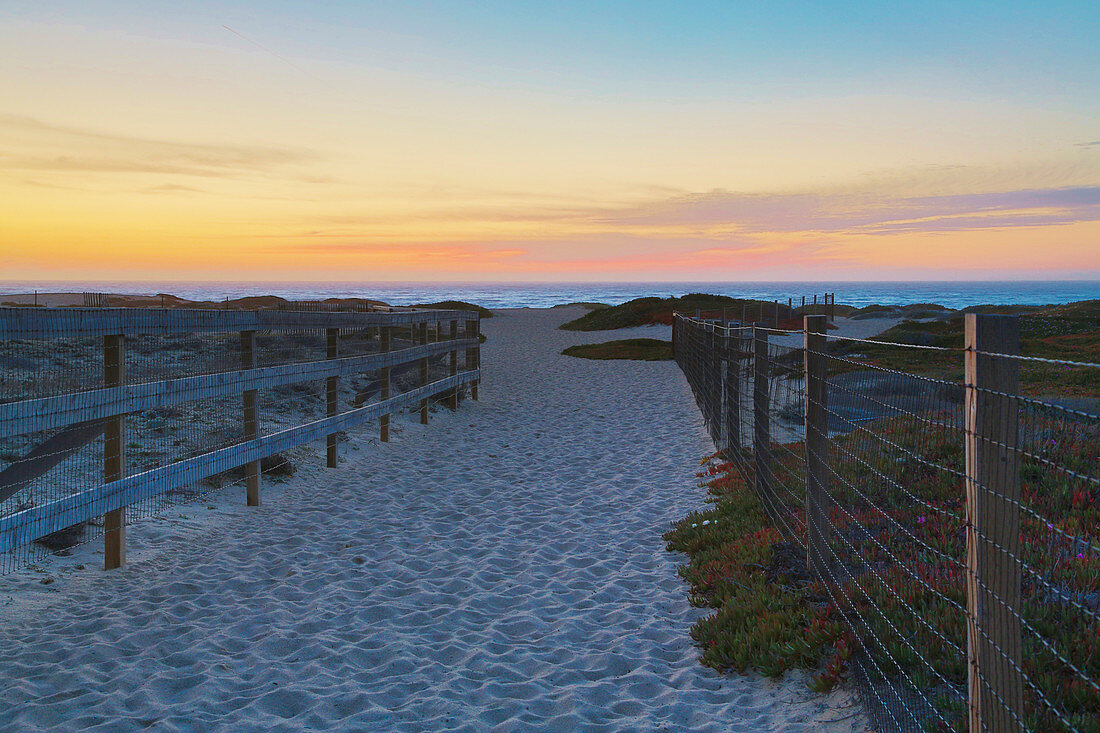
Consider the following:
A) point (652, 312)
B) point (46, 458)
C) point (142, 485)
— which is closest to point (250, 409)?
point (142, 485)

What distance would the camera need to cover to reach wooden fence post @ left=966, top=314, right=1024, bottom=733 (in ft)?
8.07

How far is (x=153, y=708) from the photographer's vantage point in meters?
3.86

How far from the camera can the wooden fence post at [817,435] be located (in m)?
4.86

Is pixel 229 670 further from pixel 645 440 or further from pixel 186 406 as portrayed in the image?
pixel 645 440

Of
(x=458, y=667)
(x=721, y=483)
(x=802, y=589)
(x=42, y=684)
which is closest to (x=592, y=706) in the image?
(x=458, y=667)

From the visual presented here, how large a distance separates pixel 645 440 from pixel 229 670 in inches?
332

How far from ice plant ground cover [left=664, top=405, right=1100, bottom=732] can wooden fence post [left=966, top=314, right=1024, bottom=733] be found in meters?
0.08

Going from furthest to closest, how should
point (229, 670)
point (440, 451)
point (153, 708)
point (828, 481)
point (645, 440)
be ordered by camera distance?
point (645, 440) < point (440, 451) < point (828, 481) < point (229, 670) < point (153, 708)

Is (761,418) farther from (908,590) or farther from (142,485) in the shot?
(142,485)

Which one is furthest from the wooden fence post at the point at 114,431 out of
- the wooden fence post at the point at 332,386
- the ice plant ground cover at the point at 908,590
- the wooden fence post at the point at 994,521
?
the wooden fence post at the point at 994,521

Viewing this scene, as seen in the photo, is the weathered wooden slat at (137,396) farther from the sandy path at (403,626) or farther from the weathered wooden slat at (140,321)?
the sandy path at (403,626)

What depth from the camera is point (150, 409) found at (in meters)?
7.30

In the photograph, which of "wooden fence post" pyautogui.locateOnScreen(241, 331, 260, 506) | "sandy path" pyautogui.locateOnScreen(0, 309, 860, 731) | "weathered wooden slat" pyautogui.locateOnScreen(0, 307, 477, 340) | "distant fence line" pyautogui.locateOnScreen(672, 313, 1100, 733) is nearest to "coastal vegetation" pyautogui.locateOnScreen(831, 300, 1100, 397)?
"distant fence line" pyautogui.locateOnScreen(672, 313, 1100, 733)

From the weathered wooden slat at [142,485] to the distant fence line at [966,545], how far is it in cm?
475
